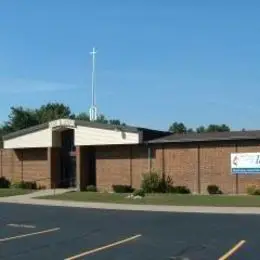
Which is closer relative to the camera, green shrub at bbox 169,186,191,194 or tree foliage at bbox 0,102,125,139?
green shrub at bbox 169,186,191,194

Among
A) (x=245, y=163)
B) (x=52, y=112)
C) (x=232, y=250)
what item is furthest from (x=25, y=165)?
(x=52, y=112)

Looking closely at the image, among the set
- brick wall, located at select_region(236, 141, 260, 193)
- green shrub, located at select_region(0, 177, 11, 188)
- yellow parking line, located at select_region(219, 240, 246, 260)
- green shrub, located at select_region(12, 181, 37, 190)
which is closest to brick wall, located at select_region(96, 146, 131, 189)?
green shrub, located at select_region(12, 181, 37, 190)

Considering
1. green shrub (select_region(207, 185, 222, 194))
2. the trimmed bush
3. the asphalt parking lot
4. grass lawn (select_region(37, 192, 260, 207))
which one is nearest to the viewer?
the asphalt parking lot

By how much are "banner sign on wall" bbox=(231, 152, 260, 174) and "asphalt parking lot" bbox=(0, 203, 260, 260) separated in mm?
13954

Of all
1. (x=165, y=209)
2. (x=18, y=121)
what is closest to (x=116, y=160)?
(x=165, y=209)

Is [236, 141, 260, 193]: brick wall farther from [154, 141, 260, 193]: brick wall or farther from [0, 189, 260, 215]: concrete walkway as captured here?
[0, 189, 260, 215]: concrete walkway

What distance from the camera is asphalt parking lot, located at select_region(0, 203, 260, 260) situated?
1390 centimetres

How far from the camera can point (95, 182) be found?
152 feet

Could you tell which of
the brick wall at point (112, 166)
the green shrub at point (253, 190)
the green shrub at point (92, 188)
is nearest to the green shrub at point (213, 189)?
the green shrub at point (253, 190)

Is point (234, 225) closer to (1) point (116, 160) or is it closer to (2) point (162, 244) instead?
(2) point (162, 244)

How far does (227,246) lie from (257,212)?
1076cm

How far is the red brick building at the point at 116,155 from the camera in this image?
1549 inches

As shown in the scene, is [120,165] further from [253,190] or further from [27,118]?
[27,118]

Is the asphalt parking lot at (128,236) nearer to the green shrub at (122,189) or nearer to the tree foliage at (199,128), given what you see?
the green shrub at (122,189)
